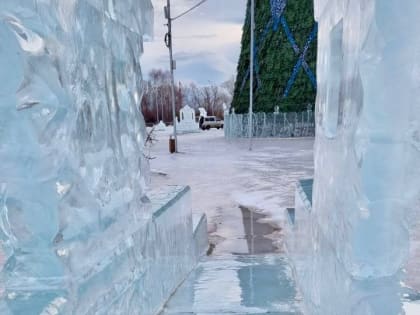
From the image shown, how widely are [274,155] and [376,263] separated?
8203mm

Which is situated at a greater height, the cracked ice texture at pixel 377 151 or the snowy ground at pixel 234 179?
the cracked ice texture at pixel 377 151

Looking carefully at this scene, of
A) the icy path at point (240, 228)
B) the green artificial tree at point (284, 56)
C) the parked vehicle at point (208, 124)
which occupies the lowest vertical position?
the icy path at point (240, 228)

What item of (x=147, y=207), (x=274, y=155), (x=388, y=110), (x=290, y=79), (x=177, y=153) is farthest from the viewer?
(x=290, y=79)

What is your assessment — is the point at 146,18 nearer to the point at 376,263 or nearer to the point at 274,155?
the point at 376,263

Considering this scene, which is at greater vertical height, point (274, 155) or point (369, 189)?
point (369, 189)

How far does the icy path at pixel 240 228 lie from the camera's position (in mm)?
1941

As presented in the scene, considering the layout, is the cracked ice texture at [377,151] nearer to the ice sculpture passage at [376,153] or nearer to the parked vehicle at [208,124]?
the ice sculpture passage at [376,153]

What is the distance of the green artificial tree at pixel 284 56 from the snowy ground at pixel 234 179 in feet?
12.9

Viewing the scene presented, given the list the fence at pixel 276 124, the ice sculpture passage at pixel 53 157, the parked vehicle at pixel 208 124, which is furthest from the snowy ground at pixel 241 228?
the parked vehicle at pixel 208 124

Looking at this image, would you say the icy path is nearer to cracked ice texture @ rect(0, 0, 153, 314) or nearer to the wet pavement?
the wet pavement

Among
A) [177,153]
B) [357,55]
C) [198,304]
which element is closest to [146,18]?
[357,55]

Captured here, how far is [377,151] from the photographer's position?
94 cm

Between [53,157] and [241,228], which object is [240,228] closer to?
[241,228]

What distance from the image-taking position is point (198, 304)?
6.24ft
